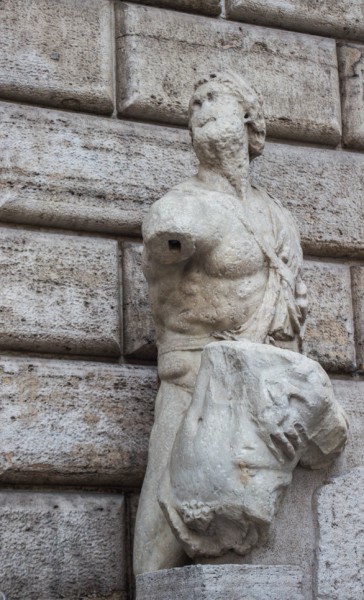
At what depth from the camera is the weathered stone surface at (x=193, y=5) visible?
242 inches

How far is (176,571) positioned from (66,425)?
Result: 1.07 metres

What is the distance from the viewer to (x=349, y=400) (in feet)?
19.8

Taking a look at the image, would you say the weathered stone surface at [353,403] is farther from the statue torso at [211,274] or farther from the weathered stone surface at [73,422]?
the statue torso at [211,274]

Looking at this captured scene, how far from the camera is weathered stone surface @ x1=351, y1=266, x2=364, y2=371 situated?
6.16 meters

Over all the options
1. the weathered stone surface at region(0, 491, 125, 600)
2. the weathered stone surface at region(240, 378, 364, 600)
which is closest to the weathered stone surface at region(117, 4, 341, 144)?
the weathered stone surface at region(0, 491, 125, 600)

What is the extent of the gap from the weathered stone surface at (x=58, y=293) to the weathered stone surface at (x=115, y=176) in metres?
0.09

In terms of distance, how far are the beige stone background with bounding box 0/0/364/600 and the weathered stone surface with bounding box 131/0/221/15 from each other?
0.04 ft

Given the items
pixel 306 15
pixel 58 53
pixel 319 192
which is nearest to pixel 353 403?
pixel 319 192

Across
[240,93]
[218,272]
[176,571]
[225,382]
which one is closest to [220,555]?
[176,571]

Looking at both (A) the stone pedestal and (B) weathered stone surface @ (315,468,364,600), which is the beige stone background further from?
(A) the stone pedestal

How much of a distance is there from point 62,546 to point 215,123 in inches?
59.5

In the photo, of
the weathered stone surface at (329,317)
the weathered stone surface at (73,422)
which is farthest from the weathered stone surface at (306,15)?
the weathered stone surface at (73,422)

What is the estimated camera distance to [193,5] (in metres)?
6.21

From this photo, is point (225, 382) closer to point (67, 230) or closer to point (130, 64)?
point (67, 230)
